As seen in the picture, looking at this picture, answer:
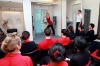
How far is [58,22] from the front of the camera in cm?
813

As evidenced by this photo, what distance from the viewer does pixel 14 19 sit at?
5.71m

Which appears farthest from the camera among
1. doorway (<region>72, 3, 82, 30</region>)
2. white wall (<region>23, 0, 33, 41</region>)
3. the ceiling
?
doorway (<region>72, 3, 82, 30</region>)

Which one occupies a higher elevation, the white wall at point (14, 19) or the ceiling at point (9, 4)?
the ceiling at point (9, 4)

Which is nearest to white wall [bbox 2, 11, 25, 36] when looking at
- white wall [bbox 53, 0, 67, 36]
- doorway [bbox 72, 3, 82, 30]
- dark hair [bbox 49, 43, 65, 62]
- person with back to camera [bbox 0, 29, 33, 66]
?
white wall [bbox 53, 0, 67, 36]

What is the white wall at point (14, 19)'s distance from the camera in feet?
18.1

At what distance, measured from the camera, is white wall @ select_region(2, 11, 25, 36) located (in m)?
5.51

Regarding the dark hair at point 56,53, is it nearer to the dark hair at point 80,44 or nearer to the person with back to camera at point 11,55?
the person with back to camera at point 11,55

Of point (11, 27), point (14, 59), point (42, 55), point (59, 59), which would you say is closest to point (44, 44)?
point (42, 55)

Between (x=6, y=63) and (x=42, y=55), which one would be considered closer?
(x=6, y=63)

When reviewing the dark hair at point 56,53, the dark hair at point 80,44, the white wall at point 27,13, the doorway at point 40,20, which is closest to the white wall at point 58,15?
the doorway at point 40,20

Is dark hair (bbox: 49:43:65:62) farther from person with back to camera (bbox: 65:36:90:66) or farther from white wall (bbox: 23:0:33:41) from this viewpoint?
white wall (bbox: 23:0:33:41)

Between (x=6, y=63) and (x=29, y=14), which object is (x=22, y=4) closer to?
(x=29, y=14)

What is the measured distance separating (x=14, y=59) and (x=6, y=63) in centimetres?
10

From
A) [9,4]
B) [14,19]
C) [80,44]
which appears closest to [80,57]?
[80,44]
